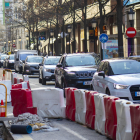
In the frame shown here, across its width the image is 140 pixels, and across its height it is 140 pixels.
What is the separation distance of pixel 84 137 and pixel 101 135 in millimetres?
387

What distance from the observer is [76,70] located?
55.1ft

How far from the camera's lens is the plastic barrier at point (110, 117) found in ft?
24.8

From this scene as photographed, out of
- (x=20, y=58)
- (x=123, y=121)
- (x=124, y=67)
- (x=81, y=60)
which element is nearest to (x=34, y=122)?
(x=123, y=121)

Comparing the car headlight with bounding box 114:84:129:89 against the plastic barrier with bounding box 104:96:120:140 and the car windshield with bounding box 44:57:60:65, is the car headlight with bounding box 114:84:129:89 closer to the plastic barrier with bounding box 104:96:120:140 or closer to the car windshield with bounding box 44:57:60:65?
the plastic barrier with bounding box 104:96:120:140

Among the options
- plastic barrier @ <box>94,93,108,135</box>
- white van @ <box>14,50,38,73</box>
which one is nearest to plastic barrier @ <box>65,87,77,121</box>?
plastic barrier @ <box>94,93,108,135</box>

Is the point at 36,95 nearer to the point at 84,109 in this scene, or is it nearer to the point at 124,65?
the point at 84,109

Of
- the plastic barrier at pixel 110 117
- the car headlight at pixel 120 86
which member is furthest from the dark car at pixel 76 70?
the plastic barrier at pixel 110 117

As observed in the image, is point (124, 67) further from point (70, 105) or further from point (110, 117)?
point (110, 117)

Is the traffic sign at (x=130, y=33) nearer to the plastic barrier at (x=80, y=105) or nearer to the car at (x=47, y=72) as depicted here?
the car at (x=47, y=72)

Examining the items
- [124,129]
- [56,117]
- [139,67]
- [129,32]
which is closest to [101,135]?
[124,129]

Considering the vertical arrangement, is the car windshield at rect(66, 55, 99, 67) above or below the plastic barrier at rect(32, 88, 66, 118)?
above

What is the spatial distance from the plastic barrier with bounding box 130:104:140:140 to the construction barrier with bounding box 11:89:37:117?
14.1 ft

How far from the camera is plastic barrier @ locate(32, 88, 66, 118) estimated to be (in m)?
10.6

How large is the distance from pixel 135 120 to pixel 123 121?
1.22ft
